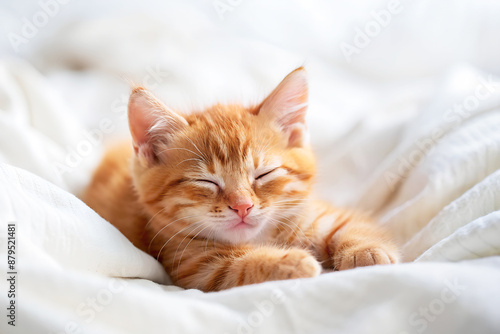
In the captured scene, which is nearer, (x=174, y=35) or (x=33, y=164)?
(x=33, y=164)

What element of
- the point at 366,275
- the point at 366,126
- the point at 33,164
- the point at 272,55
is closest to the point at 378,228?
the point at 366,275

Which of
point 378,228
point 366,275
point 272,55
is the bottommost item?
point 378,228

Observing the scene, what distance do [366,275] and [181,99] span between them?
1421 mm

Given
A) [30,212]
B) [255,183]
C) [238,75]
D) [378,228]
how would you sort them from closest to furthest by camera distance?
[30,212] < [255,183] < [378,228] < [238,75]

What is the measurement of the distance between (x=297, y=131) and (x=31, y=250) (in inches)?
30.4

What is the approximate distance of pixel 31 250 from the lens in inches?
31.9

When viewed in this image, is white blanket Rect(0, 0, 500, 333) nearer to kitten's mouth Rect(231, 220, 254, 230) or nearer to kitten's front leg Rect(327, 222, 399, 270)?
kitten's front leg Rect(327, 222, 399, 270)

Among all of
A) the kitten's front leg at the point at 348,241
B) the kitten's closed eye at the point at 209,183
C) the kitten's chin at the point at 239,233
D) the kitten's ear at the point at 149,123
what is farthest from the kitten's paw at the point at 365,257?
the kitten's ear at the point at 149,123

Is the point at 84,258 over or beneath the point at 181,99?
beneath

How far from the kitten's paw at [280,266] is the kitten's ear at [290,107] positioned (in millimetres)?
414

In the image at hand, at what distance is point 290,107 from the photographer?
1285 millimetres

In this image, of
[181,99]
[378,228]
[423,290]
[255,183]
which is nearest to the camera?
[423,290]

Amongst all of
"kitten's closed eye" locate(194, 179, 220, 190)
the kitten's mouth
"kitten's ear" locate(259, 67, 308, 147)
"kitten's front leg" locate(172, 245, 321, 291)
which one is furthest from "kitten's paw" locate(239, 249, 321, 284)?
"kitten's ear" locate(259, 67, 308, 147)

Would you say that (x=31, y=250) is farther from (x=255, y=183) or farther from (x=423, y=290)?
(x=423, y=290)
